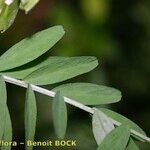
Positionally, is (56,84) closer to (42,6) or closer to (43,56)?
(43,56)

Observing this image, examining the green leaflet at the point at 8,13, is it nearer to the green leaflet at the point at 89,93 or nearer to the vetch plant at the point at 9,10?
the vetch plant at the point at 9,10

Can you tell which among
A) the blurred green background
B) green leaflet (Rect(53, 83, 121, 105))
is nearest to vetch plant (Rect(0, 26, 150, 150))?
green leaflet (Rect(53, 83, 121, 105))

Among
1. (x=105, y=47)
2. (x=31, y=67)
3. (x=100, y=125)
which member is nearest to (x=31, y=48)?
(x=31, y=67)

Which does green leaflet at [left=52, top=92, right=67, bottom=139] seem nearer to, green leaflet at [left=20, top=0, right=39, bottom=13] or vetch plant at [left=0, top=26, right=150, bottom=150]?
vetch plant at [left=0, top=26, right=150, bottom=150]

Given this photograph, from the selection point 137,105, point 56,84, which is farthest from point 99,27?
point 56,84

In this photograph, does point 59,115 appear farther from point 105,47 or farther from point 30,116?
point 105,47

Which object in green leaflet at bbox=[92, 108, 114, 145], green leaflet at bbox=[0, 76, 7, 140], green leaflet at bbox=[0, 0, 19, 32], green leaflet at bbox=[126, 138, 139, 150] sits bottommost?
green leaflet at bbox=[126, 138, 139, 150]

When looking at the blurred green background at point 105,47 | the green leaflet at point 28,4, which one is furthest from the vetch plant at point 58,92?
the blurred green background at point 105,47

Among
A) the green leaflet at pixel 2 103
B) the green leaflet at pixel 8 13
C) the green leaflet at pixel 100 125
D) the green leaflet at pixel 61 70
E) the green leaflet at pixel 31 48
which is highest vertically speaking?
the green leaflet at pixel 8 13
